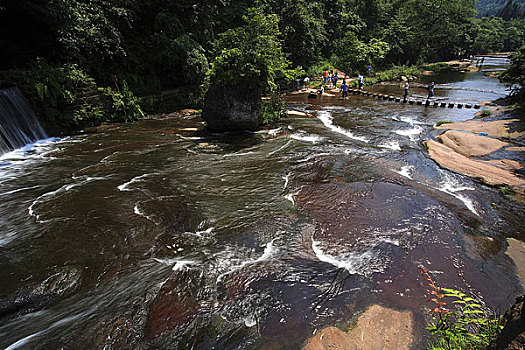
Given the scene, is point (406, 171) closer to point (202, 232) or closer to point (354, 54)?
point (202, 232)

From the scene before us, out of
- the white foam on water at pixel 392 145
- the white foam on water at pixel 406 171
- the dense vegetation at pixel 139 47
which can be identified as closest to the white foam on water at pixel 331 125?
the white foam on water at pixel 392 145

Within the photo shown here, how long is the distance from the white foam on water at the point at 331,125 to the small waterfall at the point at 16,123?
1529cm

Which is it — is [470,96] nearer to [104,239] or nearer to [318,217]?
[318,217]

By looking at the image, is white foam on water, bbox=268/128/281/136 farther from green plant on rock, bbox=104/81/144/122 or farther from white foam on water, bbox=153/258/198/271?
white foam on water, bbox=153/258/198/271

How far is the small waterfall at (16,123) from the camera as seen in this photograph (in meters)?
11.2

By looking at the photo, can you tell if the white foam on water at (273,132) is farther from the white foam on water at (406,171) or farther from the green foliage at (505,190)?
the green foliage at (505,190)

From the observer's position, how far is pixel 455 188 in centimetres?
904

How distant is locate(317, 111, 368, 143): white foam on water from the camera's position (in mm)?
14148

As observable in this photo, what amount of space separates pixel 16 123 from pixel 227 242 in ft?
40.8

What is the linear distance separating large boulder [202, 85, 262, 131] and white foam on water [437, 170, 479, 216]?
364 inches

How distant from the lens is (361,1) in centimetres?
4494

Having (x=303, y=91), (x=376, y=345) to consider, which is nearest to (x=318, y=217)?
(x=376, y=345)

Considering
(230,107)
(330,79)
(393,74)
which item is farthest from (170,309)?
(393,74)

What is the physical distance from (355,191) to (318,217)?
7.05 feet
